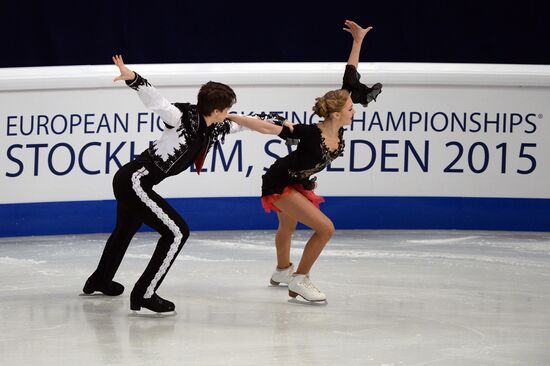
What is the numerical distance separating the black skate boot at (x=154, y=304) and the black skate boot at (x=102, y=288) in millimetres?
511

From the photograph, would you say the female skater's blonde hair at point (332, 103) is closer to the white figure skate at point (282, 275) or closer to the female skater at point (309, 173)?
the female skater at point (309, 173)

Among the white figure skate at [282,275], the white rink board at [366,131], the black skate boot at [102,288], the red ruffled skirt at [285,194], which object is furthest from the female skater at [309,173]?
the white rink board at [366,131]

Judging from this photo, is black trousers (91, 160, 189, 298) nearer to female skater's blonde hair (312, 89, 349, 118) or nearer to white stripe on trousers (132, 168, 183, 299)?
white stripe on trousers (132, 168, 183, 299)

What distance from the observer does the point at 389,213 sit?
8.95 m

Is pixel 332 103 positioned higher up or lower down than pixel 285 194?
higher up

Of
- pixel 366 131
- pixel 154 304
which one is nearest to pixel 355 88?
pixel 154 304

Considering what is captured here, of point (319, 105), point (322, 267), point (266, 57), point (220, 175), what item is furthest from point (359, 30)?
point (266, 57)

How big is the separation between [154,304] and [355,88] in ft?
5.43

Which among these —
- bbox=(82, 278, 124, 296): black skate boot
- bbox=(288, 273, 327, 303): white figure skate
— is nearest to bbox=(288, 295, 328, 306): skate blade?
bbox=(288, 273, 327, 303): white figure skate

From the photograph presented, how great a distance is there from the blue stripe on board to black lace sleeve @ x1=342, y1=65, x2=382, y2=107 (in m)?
2.23

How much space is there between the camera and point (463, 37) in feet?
36.0

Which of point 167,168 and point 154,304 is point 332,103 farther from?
point 154,304

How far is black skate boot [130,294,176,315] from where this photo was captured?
597 centimetres

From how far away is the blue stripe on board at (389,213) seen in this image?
8.81m
